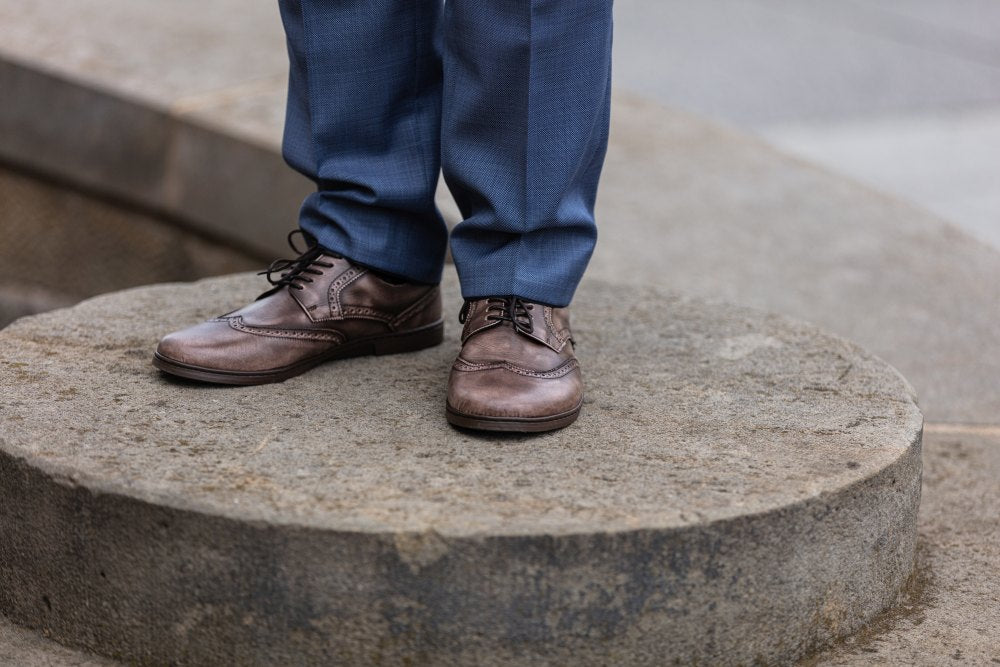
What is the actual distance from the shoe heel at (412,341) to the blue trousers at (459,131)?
85mm

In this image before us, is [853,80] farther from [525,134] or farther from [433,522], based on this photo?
[433,522]

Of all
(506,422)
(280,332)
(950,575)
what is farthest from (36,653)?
(950,575)

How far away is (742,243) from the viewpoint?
2.77 metres

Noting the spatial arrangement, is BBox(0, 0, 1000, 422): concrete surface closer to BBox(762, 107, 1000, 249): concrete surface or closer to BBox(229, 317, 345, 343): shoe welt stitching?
BBox(762, 107, 1000, 249): concrete surface

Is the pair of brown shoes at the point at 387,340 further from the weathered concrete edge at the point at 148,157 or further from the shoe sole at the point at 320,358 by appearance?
the weathered concrete edge at the point at 148,157

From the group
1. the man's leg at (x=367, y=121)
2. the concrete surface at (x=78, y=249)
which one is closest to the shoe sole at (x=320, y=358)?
the man's leg at (x=367, y=121)

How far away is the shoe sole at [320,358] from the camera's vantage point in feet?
5.13

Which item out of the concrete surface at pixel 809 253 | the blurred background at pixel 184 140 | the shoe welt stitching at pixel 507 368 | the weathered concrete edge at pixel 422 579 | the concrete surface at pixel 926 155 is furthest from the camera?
the concrete surface at pixel 926 155

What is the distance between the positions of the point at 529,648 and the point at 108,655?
50 centimetres

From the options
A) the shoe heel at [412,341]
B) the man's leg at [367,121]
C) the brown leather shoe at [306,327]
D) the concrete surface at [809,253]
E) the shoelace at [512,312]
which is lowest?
the concrete surface at [809,253]

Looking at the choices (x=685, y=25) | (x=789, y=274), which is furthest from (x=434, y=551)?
(x=685, y=25)

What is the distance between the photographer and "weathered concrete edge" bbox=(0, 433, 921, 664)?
1.25 metres

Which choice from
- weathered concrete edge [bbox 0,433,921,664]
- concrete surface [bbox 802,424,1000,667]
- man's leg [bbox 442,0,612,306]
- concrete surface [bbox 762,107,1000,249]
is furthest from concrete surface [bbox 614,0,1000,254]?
weathered concrete edge [bbox 0,433,921,664]

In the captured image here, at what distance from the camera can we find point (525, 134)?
1461 millimetres
